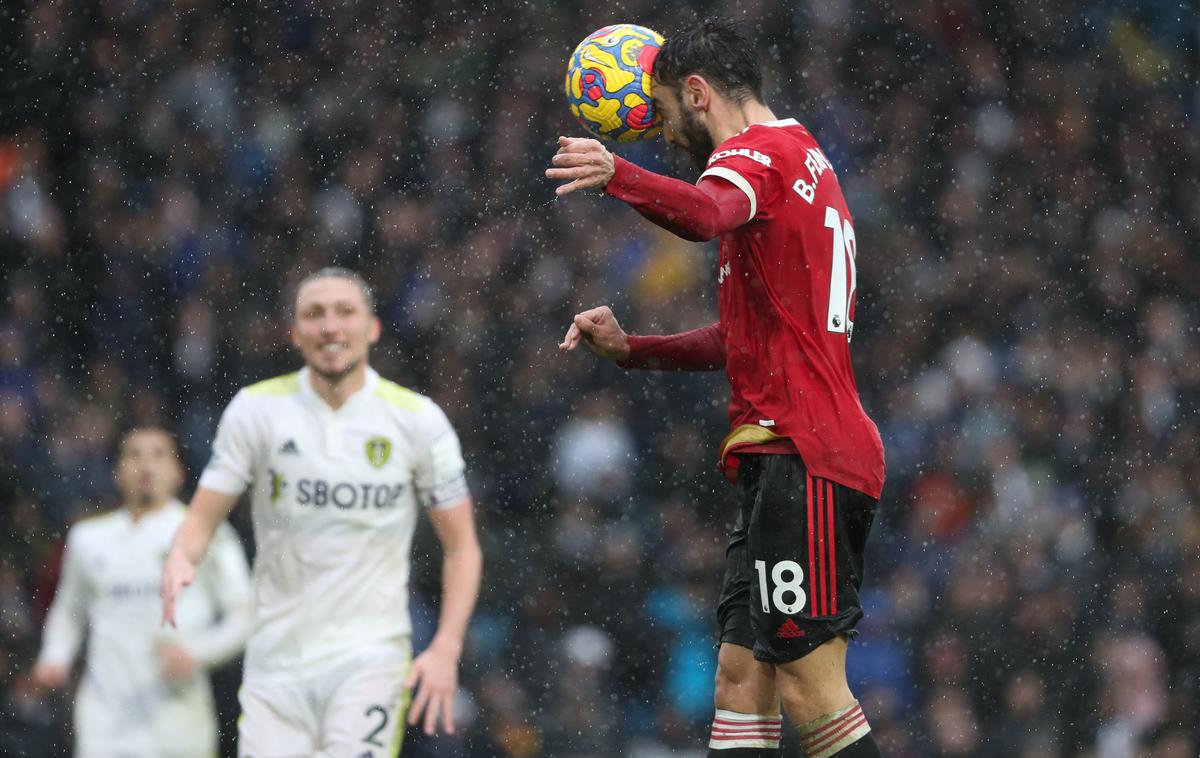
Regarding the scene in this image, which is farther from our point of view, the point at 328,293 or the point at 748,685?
the point at 328,293

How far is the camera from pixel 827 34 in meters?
9.94

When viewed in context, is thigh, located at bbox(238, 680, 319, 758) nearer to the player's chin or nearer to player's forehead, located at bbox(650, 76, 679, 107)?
the player's chin

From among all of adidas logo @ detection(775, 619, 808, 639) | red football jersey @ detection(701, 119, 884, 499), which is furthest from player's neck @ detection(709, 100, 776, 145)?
adidas logo @ detection(775, 619, 808, 639)

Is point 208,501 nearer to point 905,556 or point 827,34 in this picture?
point 905,556

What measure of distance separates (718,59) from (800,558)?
52.3 inches

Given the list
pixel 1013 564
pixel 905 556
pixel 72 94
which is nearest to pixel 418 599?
pixel 905 556

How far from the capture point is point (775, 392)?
397 centimetres

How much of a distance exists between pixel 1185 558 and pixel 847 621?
5.56 m

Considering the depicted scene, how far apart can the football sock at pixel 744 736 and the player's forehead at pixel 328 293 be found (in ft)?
5.64

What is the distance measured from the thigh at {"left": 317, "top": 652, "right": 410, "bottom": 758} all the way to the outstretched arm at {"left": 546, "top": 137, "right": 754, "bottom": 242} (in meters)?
Answer: 1.78

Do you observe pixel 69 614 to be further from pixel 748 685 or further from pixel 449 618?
pixel 748 685

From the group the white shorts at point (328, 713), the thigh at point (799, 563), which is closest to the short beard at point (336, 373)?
the white shorts at point (328, 713)

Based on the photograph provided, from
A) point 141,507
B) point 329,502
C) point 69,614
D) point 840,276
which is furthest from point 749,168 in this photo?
point 69,614

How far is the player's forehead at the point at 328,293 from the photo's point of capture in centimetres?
478
